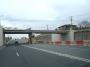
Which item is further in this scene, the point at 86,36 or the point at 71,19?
the point at 71,19

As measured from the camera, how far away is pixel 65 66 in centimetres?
1237

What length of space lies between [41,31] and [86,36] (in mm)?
25544

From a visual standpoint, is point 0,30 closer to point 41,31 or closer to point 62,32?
point 41,31

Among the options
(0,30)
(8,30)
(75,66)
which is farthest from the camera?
(8,30)

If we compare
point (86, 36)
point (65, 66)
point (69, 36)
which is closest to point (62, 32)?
point (69, 36)

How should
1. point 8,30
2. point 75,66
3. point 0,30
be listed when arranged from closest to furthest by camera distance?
point 75,66, point 0,30, point 8,30

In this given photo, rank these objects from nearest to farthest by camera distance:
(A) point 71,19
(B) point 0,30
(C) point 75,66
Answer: (C) point 75,66, (B) point 0,30, (A) point 71,19

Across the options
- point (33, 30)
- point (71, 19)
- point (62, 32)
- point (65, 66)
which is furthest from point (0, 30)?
point (65, 66)

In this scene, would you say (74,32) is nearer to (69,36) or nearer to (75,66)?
(69,36)

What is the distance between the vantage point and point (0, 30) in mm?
102875

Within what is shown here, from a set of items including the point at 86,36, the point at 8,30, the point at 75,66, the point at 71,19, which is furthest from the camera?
the point at 71,19

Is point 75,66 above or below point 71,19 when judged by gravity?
below

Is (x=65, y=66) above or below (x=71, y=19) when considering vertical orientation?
below

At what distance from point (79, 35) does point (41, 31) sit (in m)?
19.3
